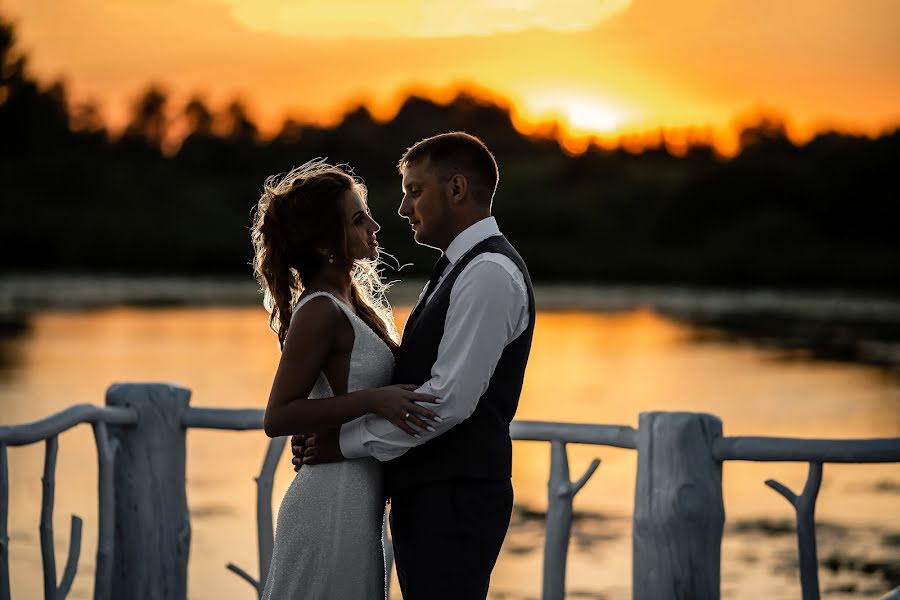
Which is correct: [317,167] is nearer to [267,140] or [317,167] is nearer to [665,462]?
[665,462]

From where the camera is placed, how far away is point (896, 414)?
1748 cm

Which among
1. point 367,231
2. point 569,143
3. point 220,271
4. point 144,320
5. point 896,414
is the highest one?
point 569,143

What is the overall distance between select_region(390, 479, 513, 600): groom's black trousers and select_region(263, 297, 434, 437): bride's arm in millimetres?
229

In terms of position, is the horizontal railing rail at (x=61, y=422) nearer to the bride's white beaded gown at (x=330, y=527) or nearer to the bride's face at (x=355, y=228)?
the bride's white beaded gown at (x=330, y=527)

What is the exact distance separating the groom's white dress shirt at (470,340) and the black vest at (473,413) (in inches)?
1.7

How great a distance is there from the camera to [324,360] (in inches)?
118

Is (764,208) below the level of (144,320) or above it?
above

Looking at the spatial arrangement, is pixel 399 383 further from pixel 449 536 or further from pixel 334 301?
pixel 449 536

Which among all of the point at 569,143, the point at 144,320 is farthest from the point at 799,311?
the point at 569,143

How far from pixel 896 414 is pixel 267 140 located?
6205 cm

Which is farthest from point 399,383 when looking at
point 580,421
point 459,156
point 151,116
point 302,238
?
point 151,116

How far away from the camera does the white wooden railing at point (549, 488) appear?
3.54m

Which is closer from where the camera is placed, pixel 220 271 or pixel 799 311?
pixel 799 311

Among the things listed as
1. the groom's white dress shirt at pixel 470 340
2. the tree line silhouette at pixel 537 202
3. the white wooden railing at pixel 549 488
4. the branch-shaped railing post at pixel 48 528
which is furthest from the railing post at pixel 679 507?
the tree line silhouette at pixel 537 202
